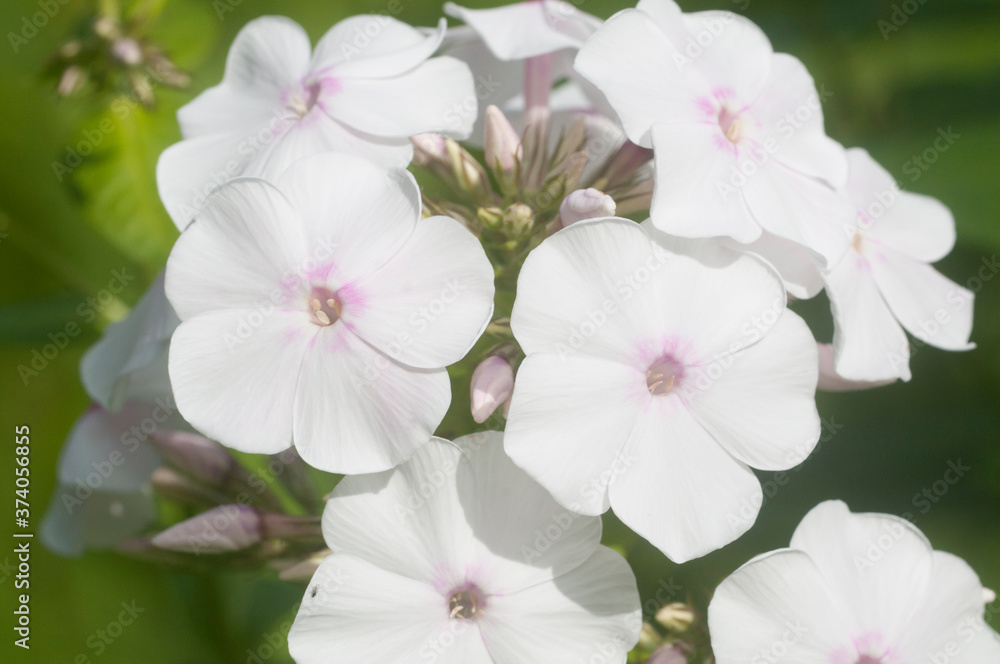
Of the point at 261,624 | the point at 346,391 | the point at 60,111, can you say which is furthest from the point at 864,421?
the point at 60,111

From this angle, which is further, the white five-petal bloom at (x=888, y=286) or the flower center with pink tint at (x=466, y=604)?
the white five-petal bloom at (x=888, y=286)


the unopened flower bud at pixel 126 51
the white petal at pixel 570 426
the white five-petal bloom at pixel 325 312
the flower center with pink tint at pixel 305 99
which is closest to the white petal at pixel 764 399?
the white petal at pixel 570 426

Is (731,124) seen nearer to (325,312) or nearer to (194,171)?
(325,312)

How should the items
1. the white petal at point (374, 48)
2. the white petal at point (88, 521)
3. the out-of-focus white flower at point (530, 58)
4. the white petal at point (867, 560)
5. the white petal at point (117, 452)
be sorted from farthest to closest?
the white petal at point (88, 521) → the white petal at point (117, 452) → the out-of-focus white flower at point (530, 58) → the white petal at point (374, 48) → the white petal at point (867, 560)

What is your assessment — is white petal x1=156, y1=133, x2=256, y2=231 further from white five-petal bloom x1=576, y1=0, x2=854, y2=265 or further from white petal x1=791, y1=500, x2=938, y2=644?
white petal x1=791, y1=500, x2=938, y2=644

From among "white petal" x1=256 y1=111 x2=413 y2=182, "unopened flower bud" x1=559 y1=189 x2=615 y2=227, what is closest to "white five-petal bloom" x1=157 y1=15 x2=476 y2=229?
"white petal" x1=256 y1=111 x2=413 y2=182

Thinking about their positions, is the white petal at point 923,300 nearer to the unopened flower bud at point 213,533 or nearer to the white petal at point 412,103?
the white petal at point 412,103
